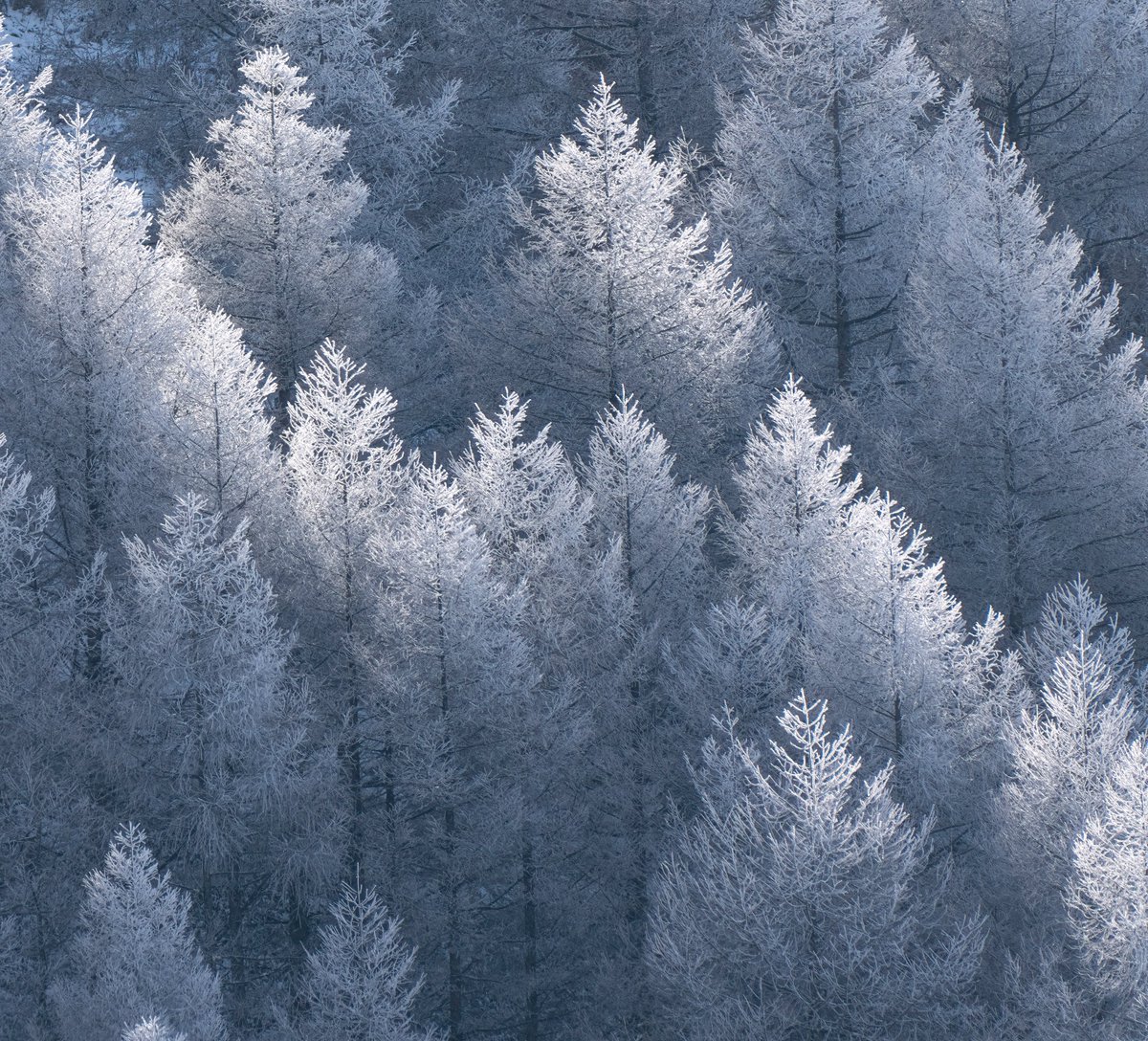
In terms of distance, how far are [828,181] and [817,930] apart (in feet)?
41.0

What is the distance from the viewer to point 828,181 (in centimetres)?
2488

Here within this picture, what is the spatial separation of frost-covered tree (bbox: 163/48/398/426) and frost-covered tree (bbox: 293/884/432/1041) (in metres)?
8.91

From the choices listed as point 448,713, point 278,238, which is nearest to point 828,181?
point 278,238

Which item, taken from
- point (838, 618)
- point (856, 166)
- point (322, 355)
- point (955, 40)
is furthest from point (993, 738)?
point (955, 40)

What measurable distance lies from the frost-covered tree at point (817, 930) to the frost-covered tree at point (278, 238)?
10.2m

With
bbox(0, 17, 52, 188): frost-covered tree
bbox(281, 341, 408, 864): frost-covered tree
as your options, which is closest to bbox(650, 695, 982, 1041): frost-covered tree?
bbox(281, 341, 408, 864): frost-covered tree

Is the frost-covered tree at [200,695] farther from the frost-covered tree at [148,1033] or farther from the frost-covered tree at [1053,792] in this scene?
the frost-covered tree at [1053,792]

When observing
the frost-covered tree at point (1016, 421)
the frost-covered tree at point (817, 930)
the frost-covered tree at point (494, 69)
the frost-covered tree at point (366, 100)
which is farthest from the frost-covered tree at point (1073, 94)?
the frost-covered tree at point (817, 930)

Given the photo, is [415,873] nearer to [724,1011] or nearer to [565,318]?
[724,1011]

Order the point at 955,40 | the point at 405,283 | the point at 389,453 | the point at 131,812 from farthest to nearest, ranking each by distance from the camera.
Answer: the point at 955,40 → the point at 405,283 → the point at 389,453 → the point at 131,812

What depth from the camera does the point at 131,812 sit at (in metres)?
19.9

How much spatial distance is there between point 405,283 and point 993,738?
43.7 ft

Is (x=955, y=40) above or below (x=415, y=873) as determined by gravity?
above

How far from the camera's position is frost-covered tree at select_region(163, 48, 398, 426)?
2381 cm
